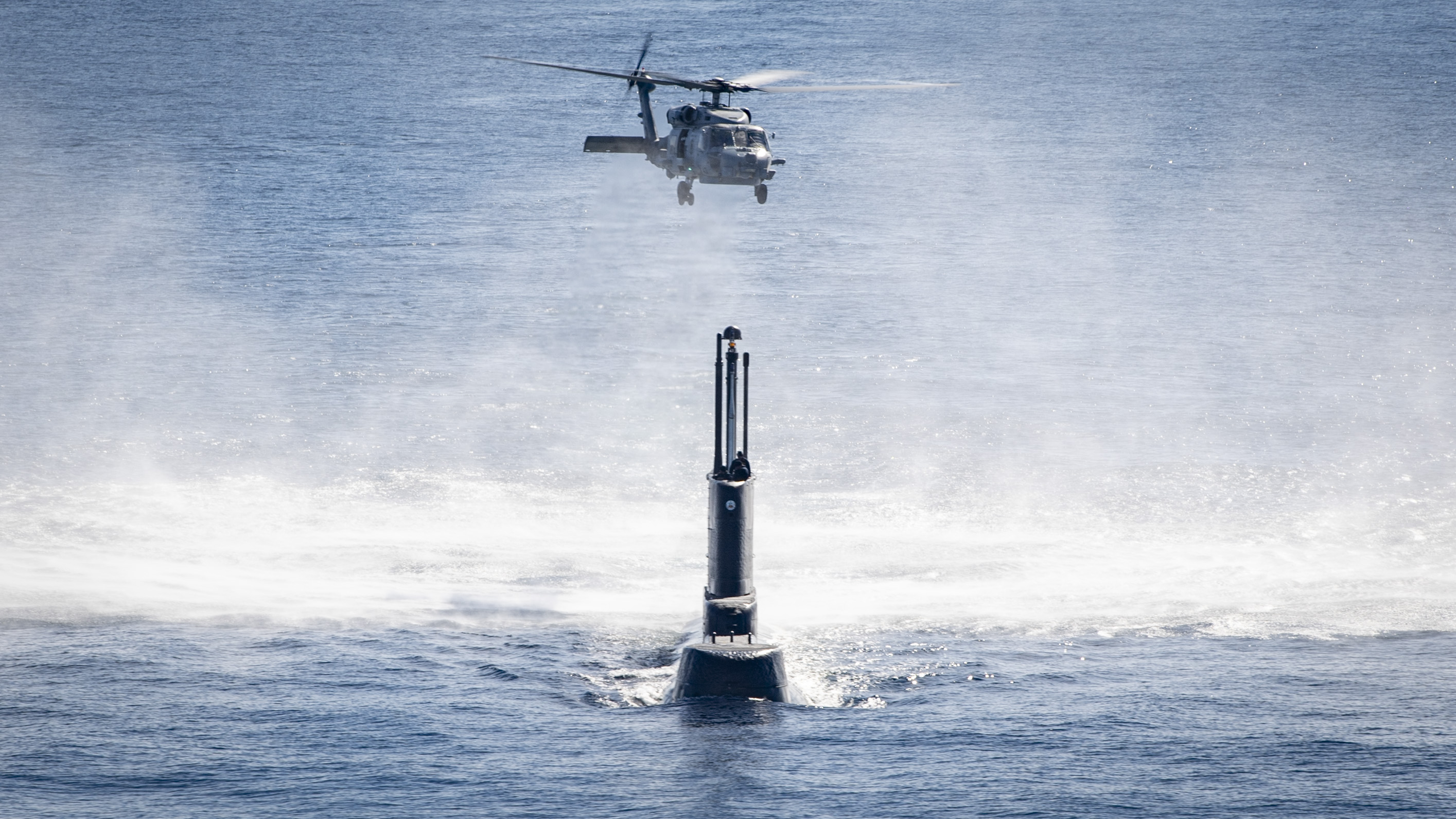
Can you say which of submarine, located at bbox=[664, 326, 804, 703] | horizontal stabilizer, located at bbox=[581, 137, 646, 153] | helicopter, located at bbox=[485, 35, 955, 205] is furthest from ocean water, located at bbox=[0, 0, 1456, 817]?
horizontal stabilizer, located at bbox=[581, 137, 646, 153]

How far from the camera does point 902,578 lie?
9525 centimetres

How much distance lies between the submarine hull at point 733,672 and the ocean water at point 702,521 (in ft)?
3.81

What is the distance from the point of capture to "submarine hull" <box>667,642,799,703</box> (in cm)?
7219

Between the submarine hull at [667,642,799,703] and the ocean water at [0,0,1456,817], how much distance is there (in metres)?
1.16

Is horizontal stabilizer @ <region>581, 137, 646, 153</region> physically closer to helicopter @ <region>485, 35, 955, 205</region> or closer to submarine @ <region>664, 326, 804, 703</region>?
helicopter @ <region>485, 35, 955, 205</region>

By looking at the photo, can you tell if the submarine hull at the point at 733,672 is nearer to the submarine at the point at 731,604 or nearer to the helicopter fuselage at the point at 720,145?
the submarine at the point at 731,604

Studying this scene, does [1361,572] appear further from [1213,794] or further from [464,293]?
[464,293]

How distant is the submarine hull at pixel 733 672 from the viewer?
237 feet

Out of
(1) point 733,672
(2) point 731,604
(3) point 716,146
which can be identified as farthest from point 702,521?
(2) point 731,604

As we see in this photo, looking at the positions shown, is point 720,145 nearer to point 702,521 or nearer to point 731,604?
point 731,604

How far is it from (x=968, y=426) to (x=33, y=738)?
87759 mm

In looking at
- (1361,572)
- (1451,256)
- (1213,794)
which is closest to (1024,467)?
(1361,572)

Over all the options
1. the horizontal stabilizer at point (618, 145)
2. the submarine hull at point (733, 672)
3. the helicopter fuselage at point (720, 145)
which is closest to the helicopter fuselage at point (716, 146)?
→ the helicopter fuselage at point (720, 145)

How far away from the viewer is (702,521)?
114 m
